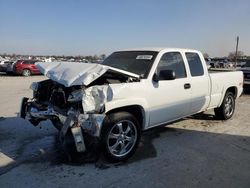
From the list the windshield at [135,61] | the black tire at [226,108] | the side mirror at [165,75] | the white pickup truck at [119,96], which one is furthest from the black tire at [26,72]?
the side mirror at [165,75]

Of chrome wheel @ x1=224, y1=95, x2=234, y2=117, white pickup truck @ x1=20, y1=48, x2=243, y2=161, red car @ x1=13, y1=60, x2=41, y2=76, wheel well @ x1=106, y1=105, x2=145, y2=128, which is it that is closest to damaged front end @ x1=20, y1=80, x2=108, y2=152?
white pickup truck @ x1=20, y1=48, x2=243, y2=161

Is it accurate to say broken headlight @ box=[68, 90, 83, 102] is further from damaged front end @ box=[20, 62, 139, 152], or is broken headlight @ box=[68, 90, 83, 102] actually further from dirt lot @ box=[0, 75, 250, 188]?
dirt lot @ box=[0, 75, 250, 188]

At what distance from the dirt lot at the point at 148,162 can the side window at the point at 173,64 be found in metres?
1.38

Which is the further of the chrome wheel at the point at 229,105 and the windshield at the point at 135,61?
the chrome wheel at the point at 229,105

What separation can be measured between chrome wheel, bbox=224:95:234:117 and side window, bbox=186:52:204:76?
1.63 metres

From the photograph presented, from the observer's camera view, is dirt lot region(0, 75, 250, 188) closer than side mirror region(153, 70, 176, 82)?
Yes

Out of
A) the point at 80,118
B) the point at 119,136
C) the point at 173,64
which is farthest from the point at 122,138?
the point at 173,64

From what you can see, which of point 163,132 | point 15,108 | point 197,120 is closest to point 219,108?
point 197,120

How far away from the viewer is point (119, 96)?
418 centimetres

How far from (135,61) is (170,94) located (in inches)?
36.7

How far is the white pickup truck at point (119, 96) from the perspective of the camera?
400 centimetres

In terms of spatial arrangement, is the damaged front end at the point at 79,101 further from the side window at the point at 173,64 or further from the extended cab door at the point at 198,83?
the extended cab door at the point at 198,83

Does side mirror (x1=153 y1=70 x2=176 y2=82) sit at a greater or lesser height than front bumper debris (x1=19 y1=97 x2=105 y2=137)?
greater

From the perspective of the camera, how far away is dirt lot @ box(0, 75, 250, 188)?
12.2ft
